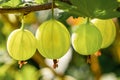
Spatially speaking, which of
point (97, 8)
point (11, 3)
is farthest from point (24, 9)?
point (97, 8)

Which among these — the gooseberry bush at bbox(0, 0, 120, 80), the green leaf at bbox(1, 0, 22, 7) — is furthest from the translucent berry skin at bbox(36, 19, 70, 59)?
the green leaf at bbox(1, 0, 22, 7)

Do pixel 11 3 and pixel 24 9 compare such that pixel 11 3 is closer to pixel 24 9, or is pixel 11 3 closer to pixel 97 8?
pixel 24 9

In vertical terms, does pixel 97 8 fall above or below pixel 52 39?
above

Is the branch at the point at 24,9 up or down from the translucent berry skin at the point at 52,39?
up

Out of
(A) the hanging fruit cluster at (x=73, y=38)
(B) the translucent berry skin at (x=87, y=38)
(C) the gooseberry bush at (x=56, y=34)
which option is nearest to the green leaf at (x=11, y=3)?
(C) the gooseberry bush at (x=56, y=34)

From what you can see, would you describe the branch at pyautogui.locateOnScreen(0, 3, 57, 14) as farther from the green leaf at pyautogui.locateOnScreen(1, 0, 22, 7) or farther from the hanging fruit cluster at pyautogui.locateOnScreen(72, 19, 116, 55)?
the hanging fruit cluster at pyautogui.locateOnScreen(72, 19, 116, 55)

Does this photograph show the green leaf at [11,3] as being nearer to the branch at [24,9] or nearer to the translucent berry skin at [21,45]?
the branch at [24,9]
